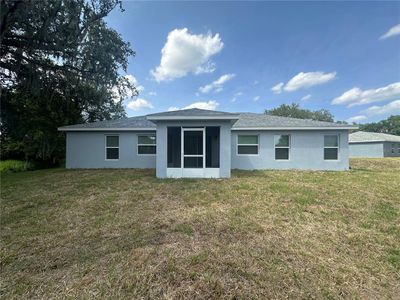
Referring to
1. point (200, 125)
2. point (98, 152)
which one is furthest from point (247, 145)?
point (98, 152)

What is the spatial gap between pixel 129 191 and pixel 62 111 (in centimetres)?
1475

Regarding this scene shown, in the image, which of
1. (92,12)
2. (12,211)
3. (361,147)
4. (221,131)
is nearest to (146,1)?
(92,12)

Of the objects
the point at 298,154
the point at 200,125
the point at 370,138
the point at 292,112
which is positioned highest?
the point at 292,112

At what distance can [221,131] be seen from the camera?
9984 mm

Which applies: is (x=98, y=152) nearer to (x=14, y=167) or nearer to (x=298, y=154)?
(x=14, y=167)

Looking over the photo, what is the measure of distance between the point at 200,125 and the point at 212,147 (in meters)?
1.09

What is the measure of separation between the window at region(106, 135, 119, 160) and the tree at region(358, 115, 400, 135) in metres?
64.6

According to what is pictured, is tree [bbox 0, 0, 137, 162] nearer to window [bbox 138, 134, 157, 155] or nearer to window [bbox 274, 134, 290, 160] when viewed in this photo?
window [bbox 138, 134, 157, 155]

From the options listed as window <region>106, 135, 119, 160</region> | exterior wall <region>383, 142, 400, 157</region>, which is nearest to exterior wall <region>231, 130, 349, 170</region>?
window <region>106, 135, 119, 160</region>

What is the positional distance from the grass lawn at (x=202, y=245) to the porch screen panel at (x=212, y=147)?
278 centimetres

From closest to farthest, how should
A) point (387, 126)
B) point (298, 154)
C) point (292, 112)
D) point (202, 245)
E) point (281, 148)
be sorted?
point (202, 245) < point (298, 154) < point (281, 148) < point (292, 112) < point (387, 126)

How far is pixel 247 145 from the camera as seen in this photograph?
44.4 ft

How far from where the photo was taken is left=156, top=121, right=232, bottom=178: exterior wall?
9945mm

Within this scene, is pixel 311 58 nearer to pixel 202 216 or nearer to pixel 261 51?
pixel 261 51
